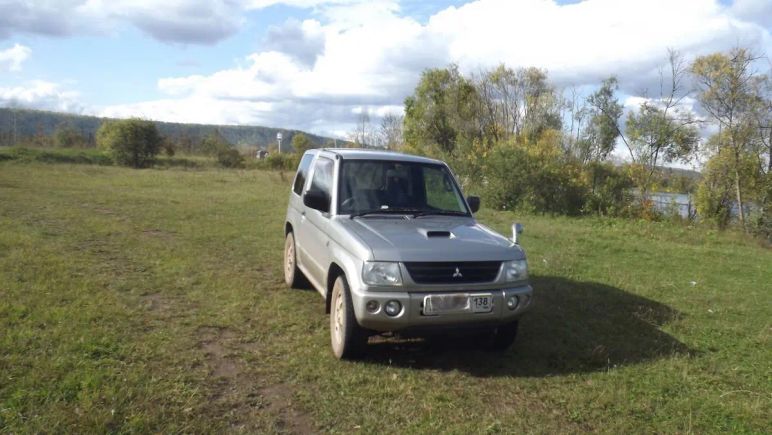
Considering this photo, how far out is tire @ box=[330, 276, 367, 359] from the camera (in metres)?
4.45

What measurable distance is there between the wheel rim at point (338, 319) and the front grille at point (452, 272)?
799 millimetres

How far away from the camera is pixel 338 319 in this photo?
476 cm

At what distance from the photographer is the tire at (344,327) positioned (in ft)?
14.6

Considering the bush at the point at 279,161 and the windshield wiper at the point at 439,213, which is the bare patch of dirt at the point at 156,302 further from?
the bush at the point at 279,161

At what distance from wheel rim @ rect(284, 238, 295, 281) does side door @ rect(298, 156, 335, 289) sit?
0.48m

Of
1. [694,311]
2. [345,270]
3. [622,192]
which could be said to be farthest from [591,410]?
[622,192]

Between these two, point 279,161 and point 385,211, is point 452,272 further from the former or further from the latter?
point 279,161

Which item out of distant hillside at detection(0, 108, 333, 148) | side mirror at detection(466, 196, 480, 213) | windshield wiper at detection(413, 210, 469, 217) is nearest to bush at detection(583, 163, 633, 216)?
side mirror at detection(466, 196, 480, 213)

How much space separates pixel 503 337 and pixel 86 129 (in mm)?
85540

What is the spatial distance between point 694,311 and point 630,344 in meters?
1.95

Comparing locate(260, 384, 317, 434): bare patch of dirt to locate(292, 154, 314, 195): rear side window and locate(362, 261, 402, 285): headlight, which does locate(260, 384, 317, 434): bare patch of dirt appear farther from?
locate(292, 154, 314, 195): rear side window

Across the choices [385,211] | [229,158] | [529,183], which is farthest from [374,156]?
[229,158]

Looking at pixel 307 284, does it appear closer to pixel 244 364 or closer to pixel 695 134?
pixel 244 364

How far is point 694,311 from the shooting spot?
267 inches
